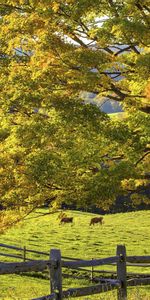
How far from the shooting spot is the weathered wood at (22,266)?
11586mm

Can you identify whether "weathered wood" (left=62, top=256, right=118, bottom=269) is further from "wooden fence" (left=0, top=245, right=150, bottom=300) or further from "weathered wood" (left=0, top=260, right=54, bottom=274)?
"weathered wood" (left=0, top=260, right=54, bottom=274)

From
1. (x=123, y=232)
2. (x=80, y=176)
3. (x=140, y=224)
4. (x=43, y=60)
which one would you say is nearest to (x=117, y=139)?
(x=80, y=176)

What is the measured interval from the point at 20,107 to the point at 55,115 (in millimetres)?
1968

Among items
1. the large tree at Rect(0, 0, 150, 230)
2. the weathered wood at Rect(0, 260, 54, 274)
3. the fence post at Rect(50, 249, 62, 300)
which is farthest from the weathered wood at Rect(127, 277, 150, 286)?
the weathered wood at Rect(0, 260, 54, 274)

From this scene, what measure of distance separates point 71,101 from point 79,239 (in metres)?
40.2

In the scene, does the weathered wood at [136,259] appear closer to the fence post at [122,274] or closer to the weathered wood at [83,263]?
the fence post at [122,274]

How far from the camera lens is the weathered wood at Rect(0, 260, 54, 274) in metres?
11.6

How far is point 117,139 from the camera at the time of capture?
51.9ft

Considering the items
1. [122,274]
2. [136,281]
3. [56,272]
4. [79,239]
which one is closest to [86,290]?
[122,274]

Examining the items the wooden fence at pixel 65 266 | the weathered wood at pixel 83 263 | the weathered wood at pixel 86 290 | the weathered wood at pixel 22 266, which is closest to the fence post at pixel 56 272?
the wooden fence at pixel 65 266

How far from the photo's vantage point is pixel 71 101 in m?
15.8

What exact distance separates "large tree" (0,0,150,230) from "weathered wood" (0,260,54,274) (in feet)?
11.5

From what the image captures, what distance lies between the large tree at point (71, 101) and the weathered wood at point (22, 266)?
3.50 m

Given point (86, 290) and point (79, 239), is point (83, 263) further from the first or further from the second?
point (79, 239)
